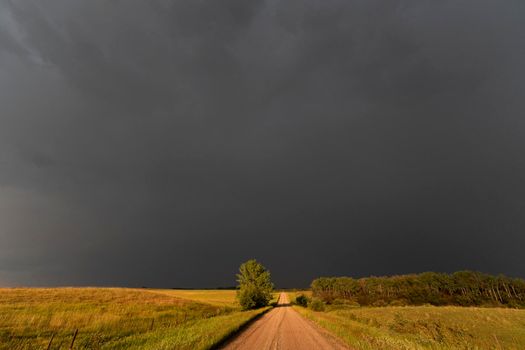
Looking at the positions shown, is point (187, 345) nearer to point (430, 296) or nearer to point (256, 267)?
point (256, 267)

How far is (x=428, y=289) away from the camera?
126312mm

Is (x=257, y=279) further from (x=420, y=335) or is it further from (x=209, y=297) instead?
(x=420, y=335)

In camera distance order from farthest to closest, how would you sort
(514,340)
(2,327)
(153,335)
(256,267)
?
(256,267) < (514,340) < (2,327) < (153,335)

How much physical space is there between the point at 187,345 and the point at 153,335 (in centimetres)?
551

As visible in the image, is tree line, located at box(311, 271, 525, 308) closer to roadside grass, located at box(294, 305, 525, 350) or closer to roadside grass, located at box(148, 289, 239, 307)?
roadside grass, located at box(148, 289, 239, 307)

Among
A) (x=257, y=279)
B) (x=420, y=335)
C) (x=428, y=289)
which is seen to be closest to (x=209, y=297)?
(x=257, y=279)

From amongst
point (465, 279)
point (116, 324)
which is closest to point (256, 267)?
point (116, 324)

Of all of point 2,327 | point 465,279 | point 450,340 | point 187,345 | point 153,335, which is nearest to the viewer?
point 187,345

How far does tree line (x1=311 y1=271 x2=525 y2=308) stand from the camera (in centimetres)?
11156

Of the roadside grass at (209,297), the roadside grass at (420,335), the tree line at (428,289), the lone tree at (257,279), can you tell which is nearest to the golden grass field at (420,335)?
the roadside grass at (420,335)

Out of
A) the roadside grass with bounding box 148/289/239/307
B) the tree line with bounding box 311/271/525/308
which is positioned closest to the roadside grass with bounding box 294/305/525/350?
the roadside grass with bounding box 148/289/239/307

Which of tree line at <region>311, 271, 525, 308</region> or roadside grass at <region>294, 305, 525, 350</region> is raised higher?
tree line at <region>311, 271, 525, 308</region>

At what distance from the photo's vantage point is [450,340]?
19781 mm

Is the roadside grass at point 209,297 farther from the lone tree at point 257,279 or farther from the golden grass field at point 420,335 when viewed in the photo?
the golden grass field at point 420,335
